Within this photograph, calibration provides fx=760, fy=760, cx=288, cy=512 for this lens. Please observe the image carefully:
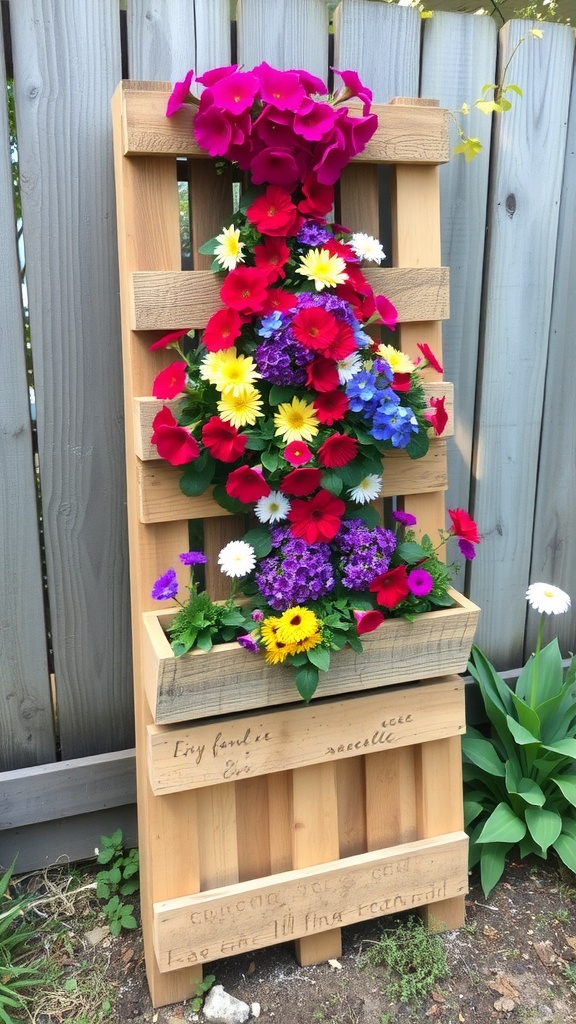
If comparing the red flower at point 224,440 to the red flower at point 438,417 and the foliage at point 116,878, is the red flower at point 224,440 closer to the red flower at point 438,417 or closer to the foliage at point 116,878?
the red flower at point 438,417

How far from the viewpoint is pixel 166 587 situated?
1496 millimetres

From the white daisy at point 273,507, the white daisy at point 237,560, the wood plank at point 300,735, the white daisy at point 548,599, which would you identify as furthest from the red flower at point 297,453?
the white daisy at point 548,599

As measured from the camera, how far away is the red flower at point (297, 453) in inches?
58.1

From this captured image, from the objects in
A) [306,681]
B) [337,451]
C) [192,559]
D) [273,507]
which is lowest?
[306,681]

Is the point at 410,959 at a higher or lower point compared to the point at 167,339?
lower

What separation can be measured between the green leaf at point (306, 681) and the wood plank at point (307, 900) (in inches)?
18.8

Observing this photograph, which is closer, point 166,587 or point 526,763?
point 166,587

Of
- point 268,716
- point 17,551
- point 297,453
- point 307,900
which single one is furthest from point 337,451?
point 307,900

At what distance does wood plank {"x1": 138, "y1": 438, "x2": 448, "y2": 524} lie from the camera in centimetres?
158

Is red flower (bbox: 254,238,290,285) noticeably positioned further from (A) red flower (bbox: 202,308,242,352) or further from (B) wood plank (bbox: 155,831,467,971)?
(B) wood plank (bbox: 155,831,467,971)

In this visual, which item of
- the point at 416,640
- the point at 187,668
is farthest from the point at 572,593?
the point at 187,668

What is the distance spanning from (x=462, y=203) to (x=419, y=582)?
1.00 m

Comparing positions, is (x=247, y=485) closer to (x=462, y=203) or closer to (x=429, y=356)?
(x=429, y=356)

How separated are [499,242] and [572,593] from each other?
109cm
